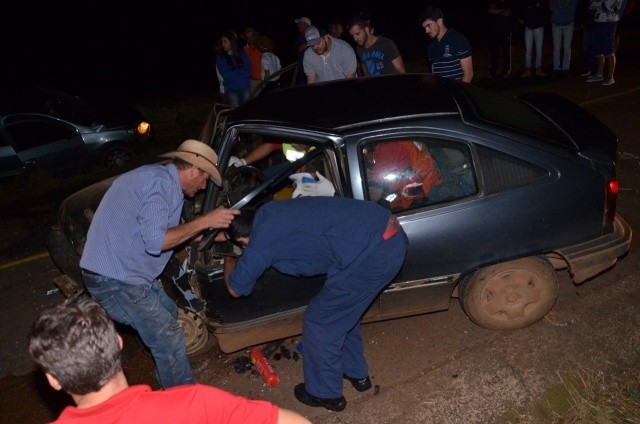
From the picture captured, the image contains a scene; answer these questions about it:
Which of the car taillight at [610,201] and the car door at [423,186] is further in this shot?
the car taillight at [610,201]

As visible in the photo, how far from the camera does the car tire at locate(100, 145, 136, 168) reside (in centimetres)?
852

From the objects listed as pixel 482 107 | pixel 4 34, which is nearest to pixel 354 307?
pixel 482 107

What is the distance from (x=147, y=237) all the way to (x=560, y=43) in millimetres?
9178

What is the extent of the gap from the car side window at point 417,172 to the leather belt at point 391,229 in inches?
13.9

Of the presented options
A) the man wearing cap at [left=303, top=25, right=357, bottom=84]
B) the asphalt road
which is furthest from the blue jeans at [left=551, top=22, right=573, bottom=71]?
the asphalt road

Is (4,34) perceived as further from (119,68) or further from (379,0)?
(379,0)

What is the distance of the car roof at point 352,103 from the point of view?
389cm

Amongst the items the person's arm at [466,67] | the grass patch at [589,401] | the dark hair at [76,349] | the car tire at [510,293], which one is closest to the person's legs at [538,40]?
the person's arm at [466,67]

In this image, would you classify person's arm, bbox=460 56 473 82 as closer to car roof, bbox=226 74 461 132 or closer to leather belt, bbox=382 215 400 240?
car roof, bbox=226 74 461 132

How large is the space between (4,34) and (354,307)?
2459 centimetres

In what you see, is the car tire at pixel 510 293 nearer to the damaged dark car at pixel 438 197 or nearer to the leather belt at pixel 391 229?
the damaged dark car at pixel 438 197

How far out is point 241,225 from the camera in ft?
11.2

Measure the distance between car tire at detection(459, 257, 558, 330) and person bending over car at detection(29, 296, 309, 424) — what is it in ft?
8.03

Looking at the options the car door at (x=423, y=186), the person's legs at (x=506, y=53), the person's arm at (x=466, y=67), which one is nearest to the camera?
the car door at (x=423, y=186)
